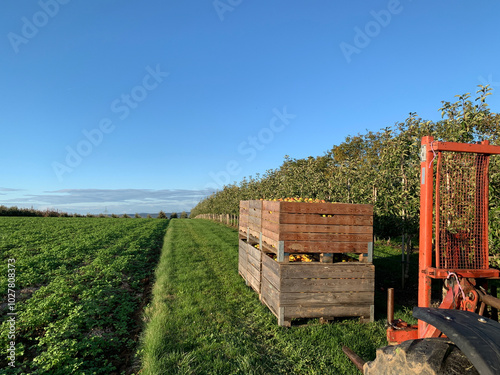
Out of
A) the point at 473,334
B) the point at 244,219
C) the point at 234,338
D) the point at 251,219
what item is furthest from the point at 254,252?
the point at 473,334

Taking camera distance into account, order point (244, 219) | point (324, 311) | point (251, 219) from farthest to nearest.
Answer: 1. point (244, 219)
2. point (251, 219)
3. point (324, 311)

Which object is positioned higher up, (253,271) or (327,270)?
(327,270)

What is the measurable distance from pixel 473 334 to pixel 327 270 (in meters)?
3.58

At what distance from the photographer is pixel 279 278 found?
17.4 feet

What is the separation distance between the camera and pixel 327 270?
545cm

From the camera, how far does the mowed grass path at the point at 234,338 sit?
399cm

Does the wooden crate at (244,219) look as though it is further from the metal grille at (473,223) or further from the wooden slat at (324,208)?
the metal grille at (473,223)

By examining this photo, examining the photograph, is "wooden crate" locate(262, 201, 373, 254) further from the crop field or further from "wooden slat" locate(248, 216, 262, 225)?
the crop field

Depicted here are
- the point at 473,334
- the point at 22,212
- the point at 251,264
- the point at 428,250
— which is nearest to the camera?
the point at 473,334

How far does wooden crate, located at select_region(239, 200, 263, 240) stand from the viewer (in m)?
7.14

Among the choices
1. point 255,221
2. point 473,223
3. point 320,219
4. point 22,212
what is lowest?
point 22,212

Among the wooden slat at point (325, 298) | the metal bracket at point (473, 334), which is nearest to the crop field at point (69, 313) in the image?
the wooden slat at point (325, 298)

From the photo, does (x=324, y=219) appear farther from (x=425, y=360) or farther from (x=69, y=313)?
(x=69, y=313)

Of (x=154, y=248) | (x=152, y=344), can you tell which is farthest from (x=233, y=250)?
(x=152, y=344)
